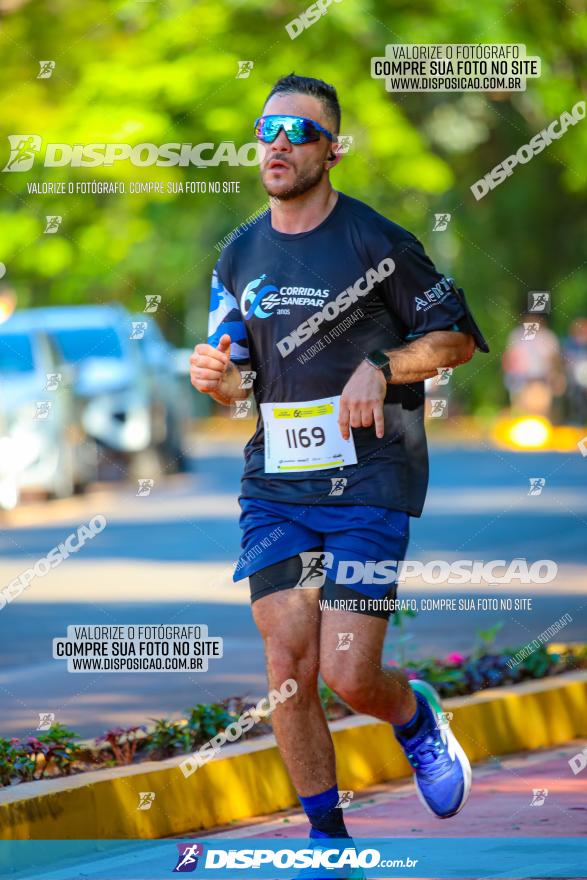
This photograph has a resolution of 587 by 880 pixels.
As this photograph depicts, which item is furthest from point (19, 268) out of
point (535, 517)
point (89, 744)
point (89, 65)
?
point (89, 744)

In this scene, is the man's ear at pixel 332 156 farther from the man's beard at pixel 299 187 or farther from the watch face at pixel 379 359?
the watch face at pixel 379 359

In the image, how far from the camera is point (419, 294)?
5434 mm

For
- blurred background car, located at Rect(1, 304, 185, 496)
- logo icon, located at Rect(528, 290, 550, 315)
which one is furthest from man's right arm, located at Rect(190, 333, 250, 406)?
blurred background car, located at Rect(1, 304, 185, 496)

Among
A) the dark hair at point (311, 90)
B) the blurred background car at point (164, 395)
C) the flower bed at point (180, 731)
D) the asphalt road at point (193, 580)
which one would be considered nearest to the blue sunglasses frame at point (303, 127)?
the dark hair at point (311, 90)

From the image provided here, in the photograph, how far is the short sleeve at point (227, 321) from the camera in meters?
5.53

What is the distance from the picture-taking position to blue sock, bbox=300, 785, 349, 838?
536 centimetres

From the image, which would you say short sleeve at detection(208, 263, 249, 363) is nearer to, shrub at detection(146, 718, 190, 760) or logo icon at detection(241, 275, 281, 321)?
logo icon at detection(241, 275, 281, 321)

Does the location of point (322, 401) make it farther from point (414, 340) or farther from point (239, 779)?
point (239, 779)

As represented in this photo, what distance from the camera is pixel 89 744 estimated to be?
22.1ft

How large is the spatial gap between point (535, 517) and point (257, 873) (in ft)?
42.4

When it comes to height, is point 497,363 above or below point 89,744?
above

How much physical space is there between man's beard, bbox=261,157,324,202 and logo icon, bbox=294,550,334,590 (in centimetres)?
99

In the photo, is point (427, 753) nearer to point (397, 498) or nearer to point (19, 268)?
point (397, 498)

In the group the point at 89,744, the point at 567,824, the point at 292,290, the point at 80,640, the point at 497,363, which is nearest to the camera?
the point at 292,290
